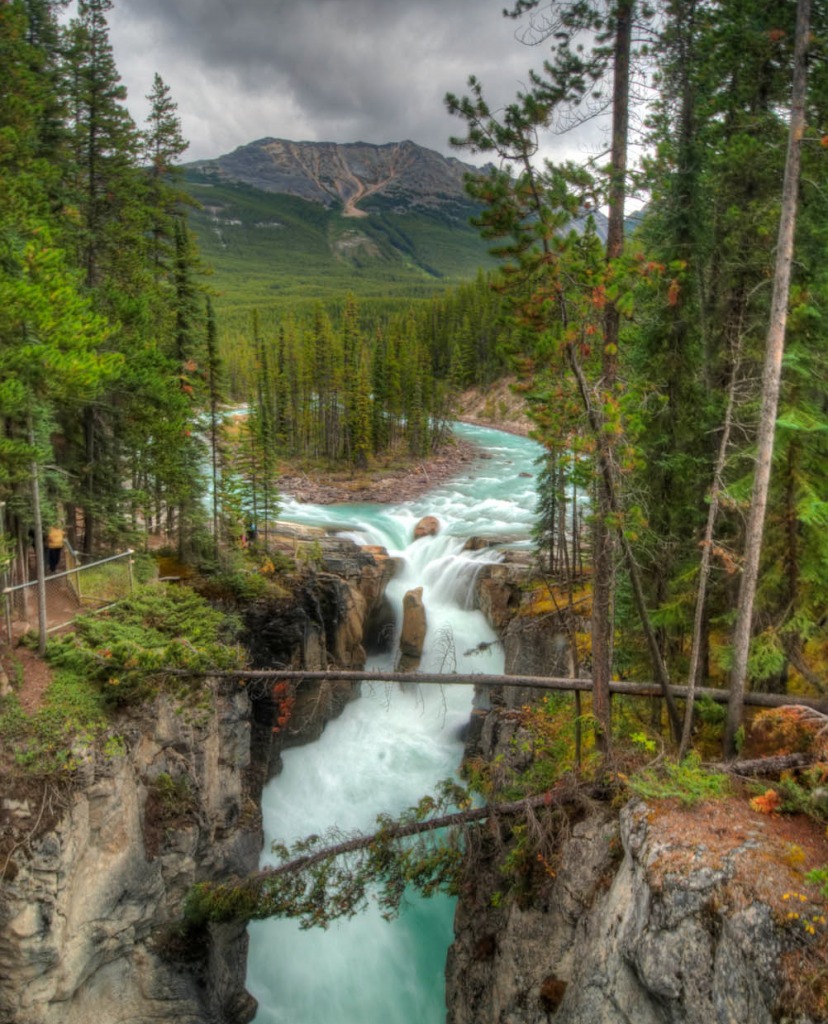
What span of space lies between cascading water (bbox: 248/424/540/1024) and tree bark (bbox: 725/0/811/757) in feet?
16.1

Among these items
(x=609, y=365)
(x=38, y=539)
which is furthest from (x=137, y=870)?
(x=609, y=365)

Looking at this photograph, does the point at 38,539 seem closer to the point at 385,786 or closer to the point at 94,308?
the point at 94,308

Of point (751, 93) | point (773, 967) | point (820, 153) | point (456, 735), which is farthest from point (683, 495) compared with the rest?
point (456, 735)

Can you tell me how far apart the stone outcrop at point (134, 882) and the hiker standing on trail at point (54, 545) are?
5837 millimetres

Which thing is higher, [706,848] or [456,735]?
[706,848]

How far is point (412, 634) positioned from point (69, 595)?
13.5 metres

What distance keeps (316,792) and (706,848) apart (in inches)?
627

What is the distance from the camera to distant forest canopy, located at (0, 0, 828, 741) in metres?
7.71

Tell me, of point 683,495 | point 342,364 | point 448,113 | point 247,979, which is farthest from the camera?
point 342,364

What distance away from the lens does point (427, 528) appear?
32.8 m

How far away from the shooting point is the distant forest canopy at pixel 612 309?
7.71 meters

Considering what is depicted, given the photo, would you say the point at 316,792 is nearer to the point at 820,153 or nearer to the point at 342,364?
the point at 820,153

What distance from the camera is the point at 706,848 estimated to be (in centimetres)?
676

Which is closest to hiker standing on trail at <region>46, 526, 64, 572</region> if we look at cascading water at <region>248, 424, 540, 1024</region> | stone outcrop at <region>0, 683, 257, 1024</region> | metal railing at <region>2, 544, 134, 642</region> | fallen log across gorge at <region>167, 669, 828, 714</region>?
metal railing at <region>2, 544, 134, 642</region>
